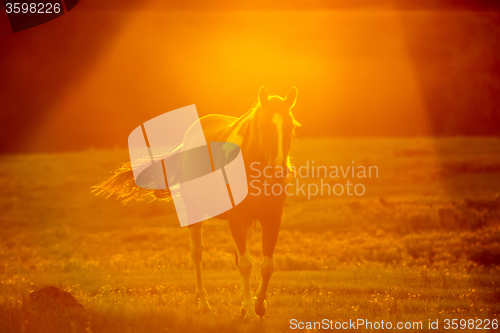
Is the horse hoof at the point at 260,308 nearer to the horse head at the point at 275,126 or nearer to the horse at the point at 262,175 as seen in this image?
the horse at the point at 262,175

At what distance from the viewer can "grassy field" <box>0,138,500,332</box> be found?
6902 millimetres

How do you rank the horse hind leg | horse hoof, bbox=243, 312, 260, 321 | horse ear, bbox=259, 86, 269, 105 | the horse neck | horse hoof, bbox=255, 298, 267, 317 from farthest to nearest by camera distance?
the horse hind leg → horse hoof, bbox=255, 298, 267, 317 → horse hoof, bbox=243, 312, 260, 321 → the horse neck → horse ear, bbox=259, 86, 269, 105

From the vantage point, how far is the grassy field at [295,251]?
6902mm

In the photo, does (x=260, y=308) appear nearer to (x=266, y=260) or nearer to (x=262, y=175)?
(x=266, y=260)

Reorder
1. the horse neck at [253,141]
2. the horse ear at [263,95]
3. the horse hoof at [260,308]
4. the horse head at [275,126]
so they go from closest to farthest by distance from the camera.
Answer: the horse head at [275,126], the horse ear at [263,95], the horse neck at [253,141], the horse hoof at [260,308]

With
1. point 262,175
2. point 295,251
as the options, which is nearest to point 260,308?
point 262,175

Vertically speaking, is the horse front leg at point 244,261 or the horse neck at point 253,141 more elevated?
the horse neck at point 253,141

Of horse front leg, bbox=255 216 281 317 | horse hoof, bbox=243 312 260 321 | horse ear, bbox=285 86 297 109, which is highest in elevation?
horse ear, bbox=285 86 297 109

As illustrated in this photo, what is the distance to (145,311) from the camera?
22.1 ft

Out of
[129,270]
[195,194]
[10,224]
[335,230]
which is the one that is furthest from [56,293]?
[10,224]

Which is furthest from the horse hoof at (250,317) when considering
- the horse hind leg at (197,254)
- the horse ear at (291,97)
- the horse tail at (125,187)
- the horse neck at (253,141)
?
the horse tail at (125,187)

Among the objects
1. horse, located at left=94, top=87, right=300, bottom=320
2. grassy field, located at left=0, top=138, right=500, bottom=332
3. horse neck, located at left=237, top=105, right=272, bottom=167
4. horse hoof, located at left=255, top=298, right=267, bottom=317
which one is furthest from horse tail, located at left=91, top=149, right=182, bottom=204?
horse hoof, located at left=255, top=298, right=267, bottom=317

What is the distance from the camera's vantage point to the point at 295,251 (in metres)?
14.1

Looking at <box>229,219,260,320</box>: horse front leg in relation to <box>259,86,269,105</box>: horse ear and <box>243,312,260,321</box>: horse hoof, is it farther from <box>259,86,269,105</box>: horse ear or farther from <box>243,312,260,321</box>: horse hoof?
<box>259,86,269,105</box>: horse ear
